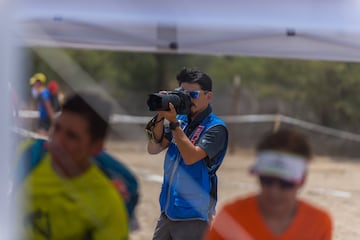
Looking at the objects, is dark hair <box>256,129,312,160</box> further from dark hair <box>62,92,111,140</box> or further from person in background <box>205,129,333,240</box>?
dark hair <box>62,92,111,140</box>

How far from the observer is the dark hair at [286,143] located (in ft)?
6.86

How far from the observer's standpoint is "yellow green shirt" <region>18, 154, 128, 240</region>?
1.97 m

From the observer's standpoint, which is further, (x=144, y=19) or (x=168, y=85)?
(x=168, y=85)

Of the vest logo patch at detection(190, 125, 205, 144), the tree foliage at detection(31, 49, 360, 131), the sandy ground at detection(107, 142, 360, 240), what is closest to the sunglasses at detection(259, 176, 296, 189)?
the vest logo patch at detection(190, 125, 205, 144)

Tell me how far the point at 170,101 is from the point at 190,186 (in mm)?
568

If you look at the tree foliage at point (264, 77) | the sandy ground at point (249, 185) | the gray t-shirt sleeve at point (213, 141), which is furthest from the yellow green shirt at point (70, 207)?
the tree foliage at point (264, 77)

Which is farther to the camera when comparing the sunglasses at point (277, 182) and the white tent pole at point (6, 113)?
the sunglasses at point (277, 182)

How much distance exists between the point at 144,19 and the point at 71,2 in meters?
0.27

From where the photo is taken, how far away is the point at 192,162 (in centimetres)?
308

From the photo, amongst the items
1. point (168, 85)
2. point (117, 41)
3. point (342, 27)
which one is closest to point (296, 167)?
point (342, 27)

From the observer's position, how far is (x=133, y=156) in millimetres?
11391

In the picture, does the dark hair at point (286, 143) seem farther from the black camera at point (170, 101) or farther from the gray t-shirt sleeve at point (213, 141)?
the gray t-shirt sleeve at point (213, 141)

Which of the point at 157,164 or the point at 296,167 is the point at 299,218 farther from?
the point at 157,164

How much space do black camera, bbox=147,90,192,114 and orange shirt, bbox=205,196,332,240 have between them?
26.0 inches
